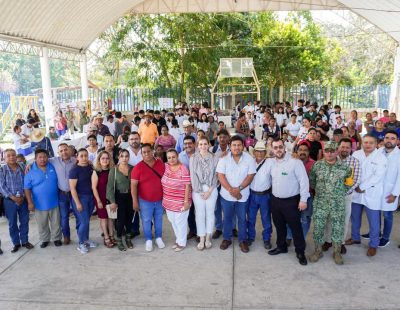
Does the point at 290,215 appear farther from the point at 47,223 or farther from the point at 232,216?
the point at 47,223

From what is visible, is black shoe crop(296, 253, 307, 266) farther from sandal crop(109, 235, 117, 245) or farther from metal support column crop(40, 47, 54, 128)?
metal support column crop(40, 47, 54, 128)

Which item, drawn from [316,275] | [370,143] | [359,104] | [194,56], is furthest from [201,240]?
[359,104]

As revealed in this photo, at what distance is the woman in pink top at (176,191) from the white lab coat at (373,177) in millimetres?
2149

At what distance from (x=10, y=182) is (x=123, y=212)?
1.46 meters

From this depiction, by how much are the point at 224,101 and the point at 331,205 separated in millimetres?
16069

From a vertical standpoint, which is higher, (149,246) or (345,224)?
(345,224)

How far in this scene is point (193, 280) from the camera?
436 cm

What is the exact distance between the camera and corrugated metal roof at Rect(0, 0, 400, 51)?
11328 millimetres

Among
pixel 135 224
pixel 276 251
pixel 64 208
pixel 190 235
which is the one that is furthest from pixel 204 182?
pixel 64 208

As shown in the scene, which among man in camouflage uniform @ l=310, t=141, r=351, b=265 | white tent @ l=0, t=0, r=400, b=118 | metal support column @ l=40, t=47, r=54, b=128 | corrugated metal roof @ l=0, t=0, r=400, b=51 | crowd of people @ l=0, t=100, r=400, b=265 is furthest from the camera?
metal support column @ l=40, t=47, r=54, b=128

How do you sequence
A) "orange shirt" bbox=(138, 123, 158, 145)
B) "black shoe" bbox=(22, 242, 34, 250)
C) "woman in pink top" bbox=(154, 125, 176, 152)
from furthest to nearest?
"orange shirt" bbox=(138, 123, 158, 145) → "woman in pink top" bbox=(154, 125, 176, 152) → "black shoe" bbox=(22, 242, 34, 250)

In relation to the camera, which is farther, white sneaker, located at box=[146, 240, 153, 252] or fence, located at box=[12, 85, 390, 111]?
fence, located at box=[12, 85, 390, 111]

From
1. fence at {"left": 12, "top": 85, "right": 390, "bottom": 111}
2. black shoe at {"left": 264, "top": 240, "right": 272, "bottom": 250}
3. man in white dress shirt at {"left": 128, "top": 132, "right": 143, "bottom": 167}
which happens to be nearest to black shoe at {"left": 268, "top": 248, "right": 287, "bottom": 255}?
black shoe at {"left": 264, "top": 240, "right": 272, "bottom": 250}

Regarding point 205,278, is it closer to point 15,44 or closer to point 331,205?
point 331,205
